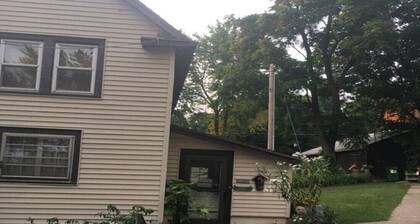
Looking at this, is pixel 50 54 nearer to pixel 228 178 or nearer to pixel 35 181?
pixel 35 181

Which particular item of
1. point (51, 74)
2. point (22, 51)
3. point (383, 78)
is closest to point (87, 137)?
point (51, 74)

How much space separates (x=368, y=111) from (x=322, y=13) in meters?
9.60

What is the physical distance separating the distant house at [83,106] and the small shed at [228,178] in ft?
7.79

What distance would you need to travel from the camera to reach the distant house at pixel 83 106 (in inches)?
509

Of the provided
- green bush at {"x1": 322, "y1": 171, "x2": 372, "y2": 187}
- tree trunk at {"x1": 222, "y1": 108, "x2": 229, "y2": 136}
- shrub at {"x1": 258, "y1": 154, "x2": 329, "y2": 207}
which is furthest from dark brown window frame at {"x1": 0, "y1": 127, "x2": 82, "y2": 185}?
tree trunk at {"x1": 222, "y1": 108, "x2": 229, "y2": 136}

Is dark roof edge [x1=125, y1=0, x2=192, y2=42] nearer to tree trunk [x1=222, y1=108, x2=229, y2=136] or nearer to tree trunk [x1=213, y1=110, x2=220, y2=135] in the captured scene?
tree trunk [x1=222, y1=108, x2=229, y2=136]

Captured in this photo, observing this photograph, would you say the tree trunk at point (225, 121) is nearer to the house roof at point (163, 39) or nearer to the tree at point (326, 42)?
the tree at point (326, 42)

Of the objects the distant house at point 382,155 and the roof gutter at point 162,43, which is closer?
the roof gutter at point 162,43

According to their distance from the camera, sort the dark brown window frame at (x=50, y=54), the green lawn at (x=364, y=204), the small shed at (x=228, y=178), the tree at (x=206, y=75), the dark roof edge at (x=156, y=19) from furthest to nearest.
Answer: the tree at (x=206, y=75) < the green lawn at (x=364, y=204) < the small shed at (x=228, y=178) < the dark roof edge at (x=156, y=19) < the dark brown window frame at (x=50, y=54)

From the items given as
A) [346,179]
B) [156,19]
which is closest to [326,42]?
[346,179]

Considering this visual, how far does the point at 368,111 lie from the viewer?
43.6 meters

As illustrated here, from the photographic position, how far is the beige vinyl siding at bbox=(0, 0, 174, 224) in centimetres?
1294

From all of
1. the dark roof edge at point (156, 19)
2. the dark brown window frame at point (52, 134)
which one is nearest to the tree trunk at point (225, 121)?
the dark roof edge at point (156, 19)

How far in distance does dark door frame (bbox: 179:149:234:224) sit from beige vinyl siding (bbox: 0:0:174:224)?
2.38 m
